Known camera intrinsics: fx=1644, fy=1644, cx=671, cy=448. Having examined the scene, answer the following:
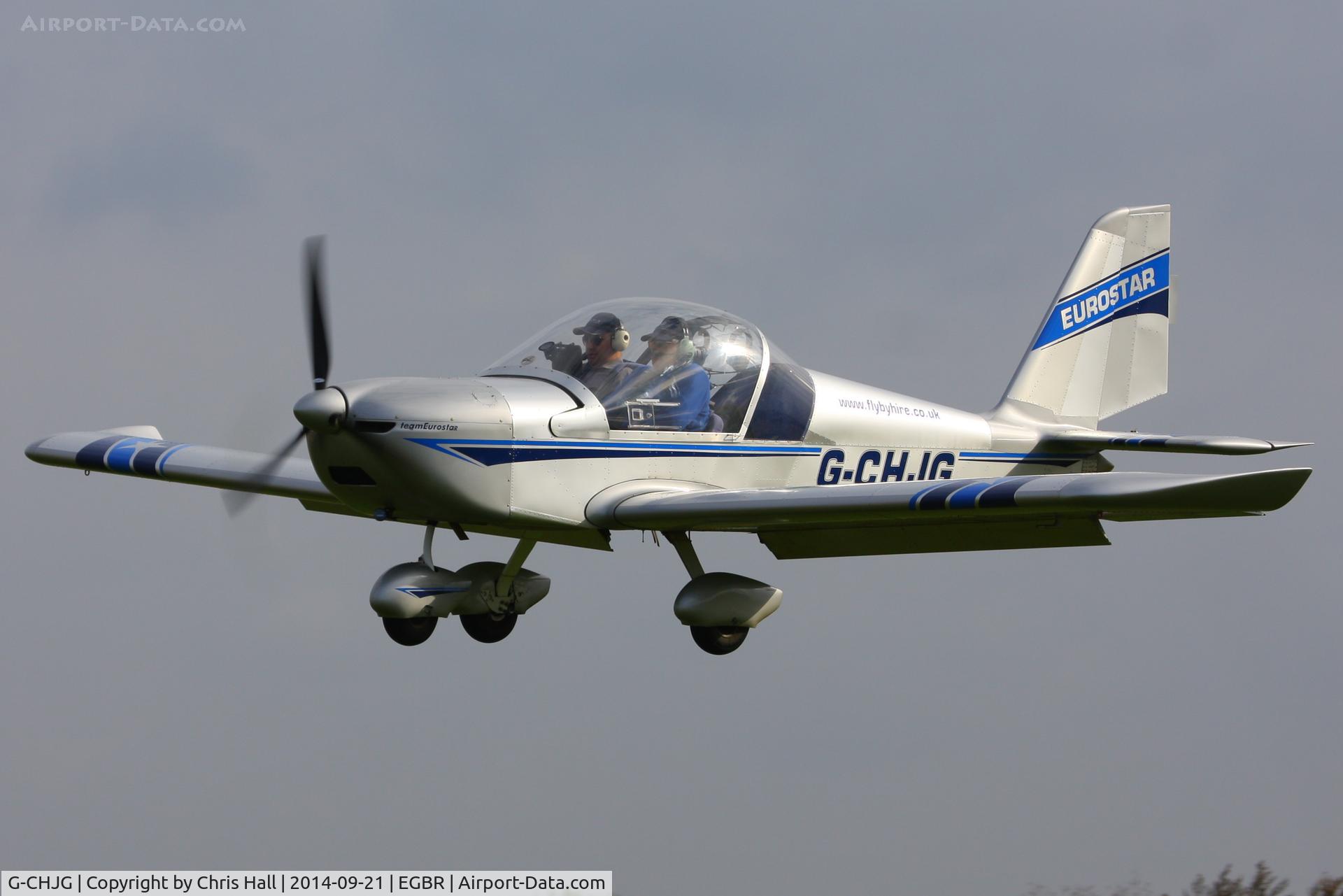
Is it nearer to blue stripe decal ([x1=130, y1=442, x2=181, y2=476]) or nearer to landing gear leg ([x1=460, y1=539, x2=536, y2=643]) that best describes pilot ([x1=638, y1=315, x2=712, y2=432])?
landing gear leg ([x1=460, y1=539, x2=536, y2=643])

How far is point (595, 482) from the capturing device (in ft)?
40.3

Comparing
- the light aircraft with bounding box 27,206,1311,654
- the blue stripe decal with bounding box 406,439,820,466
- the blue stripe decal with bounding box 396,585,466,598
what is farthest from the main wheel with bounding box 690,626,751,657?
the blue stripe decal with bounding box 396,585,466,598

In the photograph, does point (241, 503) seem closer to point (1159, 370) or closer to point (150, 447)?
point (150, 447)

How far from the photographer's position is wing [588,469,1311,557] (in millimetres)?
9523

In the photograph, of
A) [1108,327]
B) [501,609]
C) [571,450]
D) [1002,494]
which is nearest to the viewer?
[1002,494]

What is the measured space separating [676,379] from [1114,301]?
626 cm

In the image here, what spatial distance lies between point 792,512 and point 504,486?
208 centimetres

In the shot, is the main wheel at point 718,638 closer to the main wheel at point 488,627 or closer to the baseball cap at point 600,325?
the main wheel at point 488,627

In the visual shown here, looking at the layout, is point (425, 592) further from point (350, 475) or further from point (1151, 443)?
point (1151, 443)

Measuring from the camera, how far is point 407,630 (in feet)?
42.3

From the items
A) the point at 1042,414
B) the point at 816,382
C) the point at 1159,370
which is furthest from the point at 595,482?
the point at 1159,370

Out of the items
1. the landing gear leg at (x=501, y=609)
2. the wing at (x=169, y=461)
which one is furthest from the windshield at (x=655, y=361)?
the wing at (x=169, y=461)

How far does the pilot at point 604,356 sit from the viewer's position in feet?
41.1

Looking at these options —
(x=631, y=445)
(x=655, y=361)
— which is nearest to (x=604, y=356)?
(x=655, y=361)
